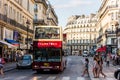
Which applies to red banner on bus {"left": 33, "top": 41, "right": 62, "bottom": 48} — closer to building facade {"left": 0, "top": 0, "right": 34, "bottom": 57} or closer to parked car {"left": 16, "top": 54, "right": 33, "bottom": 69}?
parked car {"left": 16, "top": 54, "right": 33, "bottom": 69}

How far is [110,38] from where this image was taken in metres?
112

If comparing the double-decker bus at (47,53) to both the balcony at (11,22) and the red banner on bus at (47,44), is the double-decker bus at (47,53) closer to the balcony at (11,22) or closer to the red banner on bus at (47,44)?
the red banner on bus at (47,44)

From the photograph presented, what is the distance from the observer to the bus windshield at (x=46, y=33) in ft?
116

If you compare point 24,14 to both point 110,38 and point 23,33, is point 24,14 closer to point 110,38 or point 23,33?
point 23,33

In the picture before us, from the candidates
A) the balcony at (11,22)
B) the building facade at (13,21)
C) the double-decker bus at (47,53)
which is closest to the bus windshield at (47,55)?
the double-decker bus at (47,53)

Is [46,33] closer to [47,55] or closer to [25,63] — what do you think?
[47,55]

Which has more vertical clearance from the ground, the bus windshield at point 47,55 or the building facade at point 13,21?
the building facade at point 13,21

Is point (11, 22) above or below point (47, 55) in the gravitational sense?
above

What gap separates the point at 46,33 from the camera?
3569 cm

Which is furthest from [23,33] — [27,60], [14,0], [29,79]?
[29,79]

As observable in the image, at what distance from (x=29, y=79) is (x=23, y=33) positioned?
47862mm

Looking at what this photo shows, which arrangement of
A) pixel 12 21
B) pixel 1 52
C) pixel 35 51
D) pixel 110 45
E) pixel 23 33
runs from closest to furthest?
pixel 35 51 → pixel 1 52 → pixel 12 21 → pixel 23 33 → pixel 110 45

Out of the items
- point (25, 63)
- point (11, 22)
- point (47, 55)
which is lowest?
point (25, 63)

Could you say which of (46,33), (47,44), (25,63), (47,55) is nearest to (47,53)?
(47,55)
